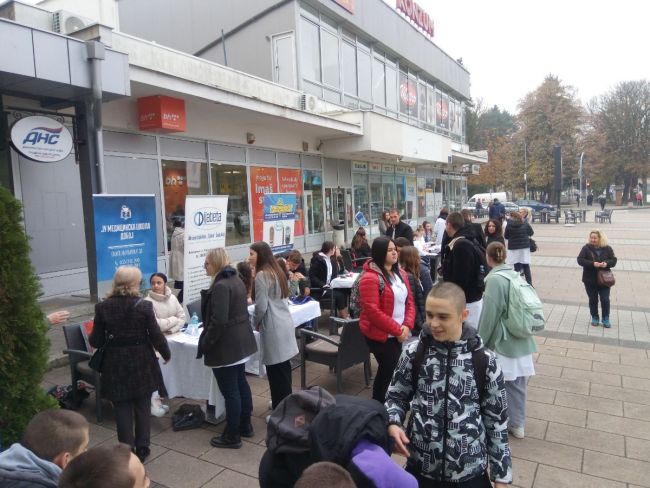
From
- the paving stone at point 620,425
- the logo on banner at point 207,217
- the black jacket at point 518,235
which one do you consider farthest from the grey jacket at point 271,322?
the black jacket at point 518,235

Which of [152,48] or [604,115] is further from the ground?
[604,115]

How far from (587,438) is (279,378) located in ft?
9.07

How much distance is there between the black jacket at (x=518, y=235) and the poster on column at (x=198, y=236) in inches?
259

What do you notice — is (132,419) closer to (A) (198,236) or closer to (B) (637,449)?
(A) (198,236)

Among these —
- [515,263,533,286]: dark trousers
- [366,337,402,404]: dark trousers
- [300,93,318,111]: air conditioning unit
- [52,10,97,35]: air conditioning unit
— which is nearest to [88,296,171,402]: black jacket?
[366,337,402,404]: dark trousers

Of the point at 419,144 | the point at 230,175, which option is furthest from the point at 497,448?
the point at 419,144

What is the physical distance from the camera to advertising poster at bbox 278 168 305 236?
15359 mm

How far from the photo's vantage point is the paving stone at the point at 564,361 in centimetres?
583

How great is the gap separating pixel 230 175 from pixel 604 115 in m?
54.5

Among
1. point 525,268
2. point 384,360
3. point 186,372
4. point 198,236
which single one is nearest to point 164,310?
point 186,372

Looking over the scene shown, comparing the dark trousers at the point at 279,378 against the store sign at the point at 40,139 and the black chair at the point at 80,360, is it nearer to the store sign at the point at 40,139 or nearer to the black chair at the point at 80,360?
the black chair at the point at 80,360

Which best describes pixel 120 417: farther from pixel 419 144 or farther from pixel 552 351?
pixel 419 144

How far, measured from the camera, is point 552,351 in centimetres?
640

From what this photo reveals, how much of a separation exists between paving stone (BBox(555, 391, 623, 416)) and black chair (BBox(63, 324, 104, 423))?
458 cm
